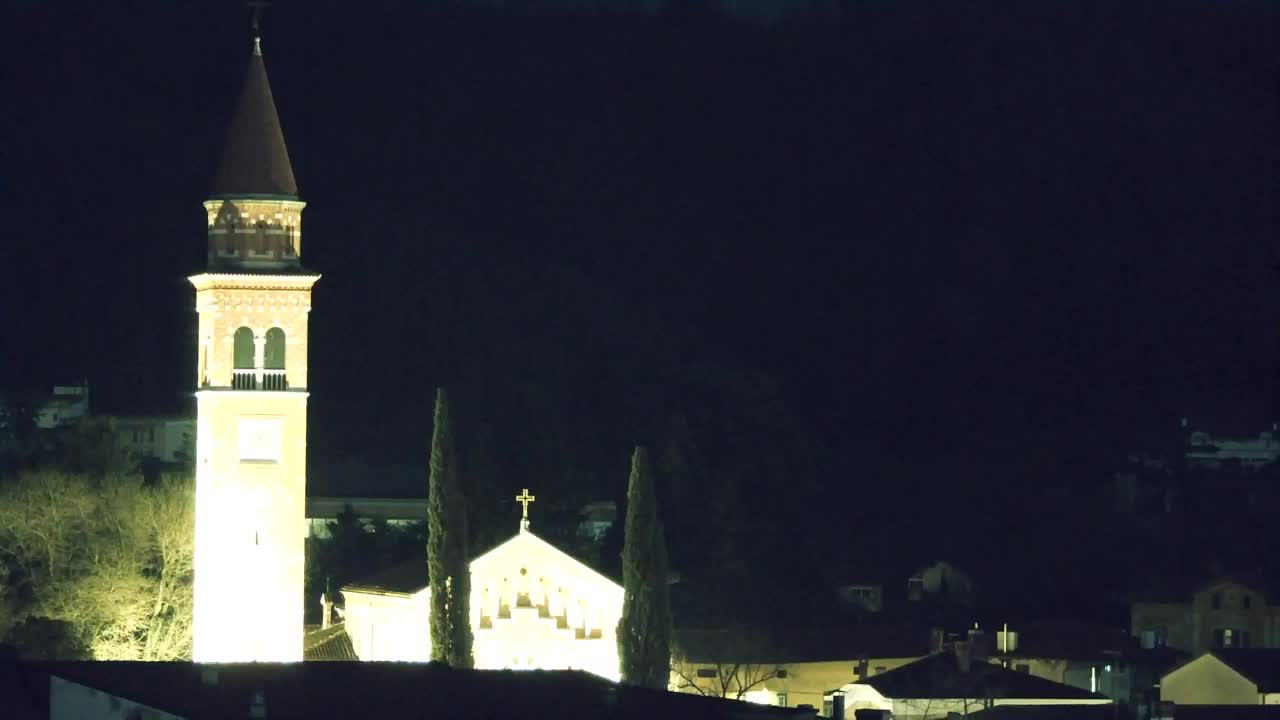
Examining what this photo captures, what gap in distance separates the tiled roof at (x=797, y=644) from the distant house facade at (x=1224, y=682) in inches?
259

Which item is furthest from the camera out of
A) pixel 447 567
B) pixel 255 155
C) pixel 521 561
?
pixel 521 561

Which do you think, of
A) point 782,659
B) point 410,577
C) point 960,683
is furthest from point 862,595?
point 960,683

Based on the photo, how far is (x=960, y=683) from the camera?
233 ft

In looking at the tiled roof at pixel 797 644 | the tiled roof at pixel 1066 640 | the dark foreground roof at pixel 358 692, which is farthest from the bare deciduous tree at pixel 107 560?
the dark foreground roof at pixel 358 692

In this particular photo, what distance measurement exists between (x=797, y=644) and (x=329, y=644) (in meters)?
14.6

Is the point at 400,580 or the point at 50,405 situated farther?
the point at 50,405

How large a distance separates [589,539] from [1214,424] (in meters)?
65.3

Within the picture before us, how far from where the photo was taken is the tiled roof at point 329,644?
2913 inches

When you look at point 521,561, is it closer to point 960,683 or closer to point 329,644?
point 329,644

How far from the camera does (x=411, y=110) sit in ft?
582

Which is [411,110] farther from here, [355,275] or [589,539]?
[589,539]

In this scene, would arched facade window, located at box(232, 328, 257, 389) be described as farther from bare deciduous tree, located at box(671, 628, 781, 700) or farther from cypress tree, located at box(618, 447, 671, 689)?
bare deciduous tree, located at box(671, 628, 781, 700)

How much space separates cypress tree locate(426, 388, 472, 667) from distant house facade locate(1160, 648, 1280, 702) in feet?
62.3

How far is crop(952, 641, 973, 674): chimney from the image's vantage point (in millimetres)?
72688
